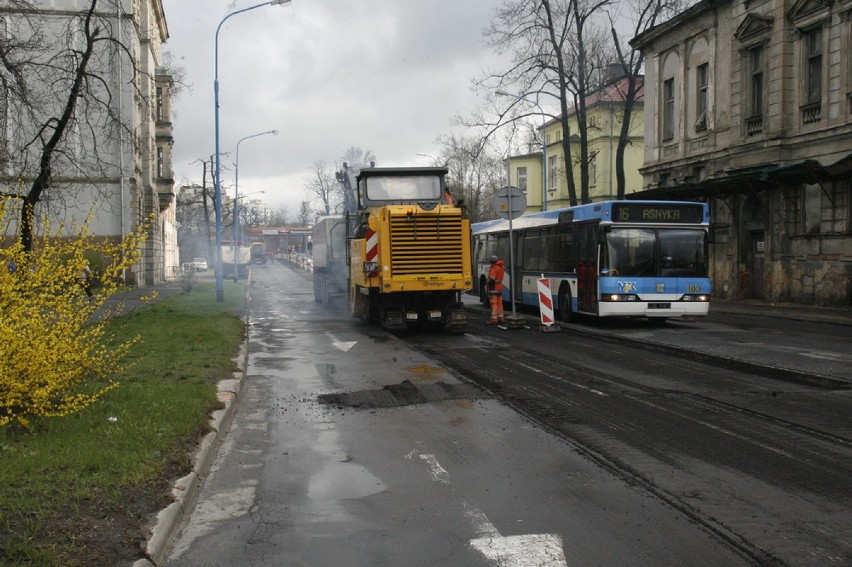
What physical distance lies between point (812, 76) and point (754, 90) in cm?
291

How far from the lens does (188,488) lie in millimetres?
5742

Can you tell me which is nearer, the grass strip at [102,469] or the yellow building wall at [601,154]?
the grass strip at [102,469]

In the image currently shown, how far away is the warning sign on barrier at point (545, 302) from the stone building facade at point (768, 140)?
11.1 metres

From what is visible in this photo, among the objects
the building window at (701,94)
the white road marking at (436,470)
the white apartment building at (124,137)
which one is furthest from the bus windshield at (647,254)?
the building window at (701,94)

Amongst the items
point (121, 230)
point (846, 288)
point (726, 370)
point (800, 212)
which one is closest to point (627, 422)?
point (726, 370)

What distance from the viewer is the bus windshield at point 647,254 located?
59.4 feet

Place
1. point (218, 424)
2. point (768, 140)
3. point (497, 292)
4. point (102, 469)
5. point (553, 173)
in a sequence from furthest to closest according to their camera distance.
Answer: point (553, 173), point (768, 140), point (497, 292), point (218, 424), point (102, 469)

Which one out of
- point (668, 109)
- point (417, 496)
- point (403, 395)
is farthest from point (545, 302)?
point (668, 109)

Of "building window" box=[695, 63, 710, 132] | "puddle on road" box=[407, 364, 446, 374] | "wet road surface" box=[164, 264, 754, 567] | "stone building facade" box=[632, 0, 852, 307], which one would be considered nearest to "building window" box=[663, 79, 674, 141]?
"stone building facade" box=[632, 0, 852, 307]

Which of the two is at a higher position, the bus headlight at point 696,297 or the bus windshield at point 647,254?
the bus windshield at point 647,254

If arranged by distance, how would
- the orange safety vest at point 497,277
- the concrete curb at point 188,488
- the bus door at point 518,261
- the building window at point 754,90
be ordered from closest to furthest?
1. the concrete curb at point 188,488
2. the orange safety vest at point 497,277
3. the bus door at point 518,261
4. the building window at point 754,90

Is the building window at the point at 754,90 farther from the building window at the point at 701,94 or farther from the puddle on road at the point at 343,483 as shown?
the puddle on road at the point at 343,483

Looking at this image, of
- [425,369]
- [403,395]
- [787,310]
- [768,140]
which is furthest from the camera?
[768,140]

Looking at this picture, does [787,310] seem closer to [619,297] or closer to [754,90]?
[754,90]
